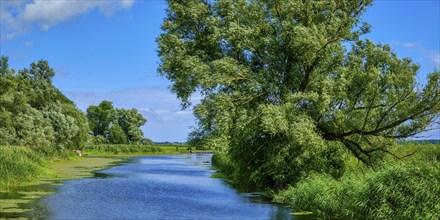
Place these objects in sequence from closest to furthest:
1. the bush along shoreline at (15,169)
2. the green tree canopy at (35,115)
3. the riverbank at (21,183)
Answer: the riverbank at (21,183)
the bush along shoreline at (15,169)
the green tree canopy at (35,115)

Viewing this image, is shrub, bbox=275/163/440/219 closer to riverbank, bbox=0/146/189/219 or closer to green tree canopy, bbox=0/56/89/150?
riverbank, bbox=0/146/189/219

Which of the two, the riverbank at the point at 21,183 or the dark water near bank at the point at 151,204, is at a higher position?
the riverbank at the point at 21,183

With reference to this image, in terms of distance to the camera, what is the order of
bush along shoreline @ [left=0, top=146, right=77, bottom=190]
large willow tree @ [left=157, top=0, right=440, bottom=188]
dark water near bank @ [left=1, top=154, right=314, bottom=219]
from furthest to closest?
bush along shoreline @ [left=0, top=146, right=77, bottom=190], large willow tree @ [left=157, top=0, right=440, bottom=188], dark water near bank @ [left=1, top=154, right=314, bottom=219]

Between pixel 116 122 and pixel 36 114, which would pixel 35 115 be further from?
pixel 116 122

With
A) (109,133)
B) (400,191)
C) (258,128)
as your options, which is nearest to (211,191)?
(258,128)

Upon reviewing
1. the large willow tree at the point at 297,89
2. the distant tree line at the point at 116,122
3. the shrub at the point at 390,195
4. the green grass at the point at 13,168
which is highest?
the distant tree line at the point at 116,122

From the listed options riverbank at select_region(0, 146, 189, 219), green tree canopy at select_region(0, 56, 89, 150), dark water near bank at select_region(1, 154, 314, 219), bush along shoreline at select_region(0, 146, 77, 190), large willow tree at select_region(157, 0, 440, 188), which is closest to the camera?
dark water near bank at select_region(1, 154, 314, 219)

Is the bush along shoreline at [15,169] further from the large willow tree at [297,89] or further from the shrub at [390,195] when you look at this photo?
the shrub at [390,195]

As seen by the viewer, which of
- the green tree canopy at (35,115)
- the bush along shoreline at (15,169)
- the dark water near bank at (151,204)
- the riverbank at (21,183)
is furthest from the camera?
the green tree canopy at (35,115)

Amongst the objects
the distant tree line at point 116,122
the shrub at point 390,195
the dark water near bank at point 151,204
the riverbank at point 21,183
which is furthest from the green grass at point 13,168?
the distant tree line at point 116,122

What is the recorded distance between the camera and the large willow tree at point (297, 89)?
29.5 m

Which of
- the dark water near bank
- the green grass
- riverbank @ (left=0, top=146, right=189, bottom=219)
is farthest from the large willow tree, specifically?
the green grass

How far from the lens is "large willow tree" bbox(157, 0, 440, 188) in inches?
1160

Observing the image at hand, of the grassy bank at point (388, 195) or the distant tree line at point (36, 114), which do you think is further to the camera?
the distant tree line at point (36, 114)
